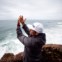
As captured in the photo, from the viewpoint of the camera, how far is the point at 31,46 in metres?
3.36

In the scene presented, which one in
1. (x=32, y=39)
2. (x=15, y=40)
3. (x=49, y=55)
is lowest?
(x=15, y=40)

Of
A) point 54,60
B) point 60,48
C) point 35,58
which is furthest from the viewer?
point 60,48

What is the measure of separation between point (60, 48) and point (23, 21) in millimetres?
4146

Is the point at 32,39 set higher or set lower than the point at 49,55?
higher

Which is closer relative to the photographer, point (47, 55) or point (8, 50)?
point (47, 55)

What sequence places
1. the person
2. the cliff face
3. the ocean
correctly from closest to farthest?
the person → the cliff face → the ocean

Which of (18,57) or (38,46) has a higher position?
(38,46)

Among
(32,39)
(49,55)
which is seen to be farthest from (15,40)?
(32,39)

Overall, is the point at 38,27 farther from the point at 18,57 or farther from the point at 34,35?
the point at 18,57

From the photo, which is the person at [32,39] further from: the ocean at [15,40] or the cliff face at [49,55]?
the ocean at [15,40]

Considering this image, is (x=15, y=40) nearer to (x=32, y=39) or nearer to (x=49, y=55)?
(x=49, y=55)

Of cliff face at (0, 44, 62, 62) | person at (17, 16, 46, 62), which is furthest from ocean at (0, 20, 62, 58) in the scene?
person at (17, 16, 46, 62)

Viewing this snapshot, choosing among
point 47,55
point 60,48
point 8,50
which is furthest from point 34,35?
point 8,50

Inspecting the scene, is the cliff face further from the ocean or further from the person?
the ocean
